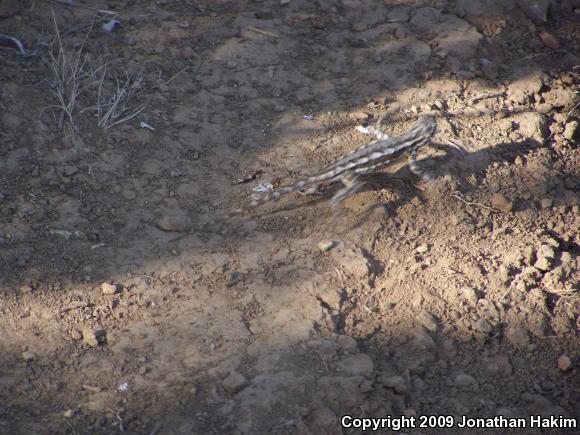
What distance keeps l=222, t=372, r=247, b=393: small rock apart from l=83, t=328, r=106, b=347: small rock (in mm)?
939

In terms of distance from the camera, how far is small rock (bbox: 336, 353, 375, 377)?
15.0ft

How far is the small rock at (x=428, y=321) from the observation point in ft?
16.4

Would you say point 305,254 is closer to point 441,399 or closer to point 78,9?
point 441,399

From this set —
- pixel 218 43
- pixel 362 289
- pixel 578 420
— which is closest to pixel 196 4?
pixel 218 43

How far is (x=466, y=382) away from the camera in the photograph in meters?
4.71

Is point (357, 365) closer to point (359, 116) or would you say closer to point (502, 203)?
point (502, 203)

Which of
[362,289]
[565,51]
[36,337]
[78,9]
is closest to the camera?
[36,337]

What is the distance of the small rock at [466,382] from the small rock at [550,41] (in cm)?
454

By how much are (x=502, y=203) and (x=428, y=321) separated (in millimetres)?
1552

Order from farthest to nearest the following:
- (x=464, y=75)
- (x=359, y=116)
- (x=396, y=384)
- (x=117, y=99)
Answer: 1. (x=464, y=75)
2. (x=359, y=116)
3. (x=117, y=99)
4. (x=396, y=384)

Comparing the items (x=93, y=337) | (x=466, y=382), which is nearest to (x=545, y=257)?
(x=466, y=382)

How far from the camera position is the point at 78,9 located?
7102 millimetres

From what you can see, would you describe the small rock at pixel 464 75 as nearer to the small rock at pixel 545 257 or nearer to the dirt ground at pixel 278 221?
the dirt ground at pixel 278 221

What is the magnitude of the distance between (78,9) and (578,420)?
20.2 ft
